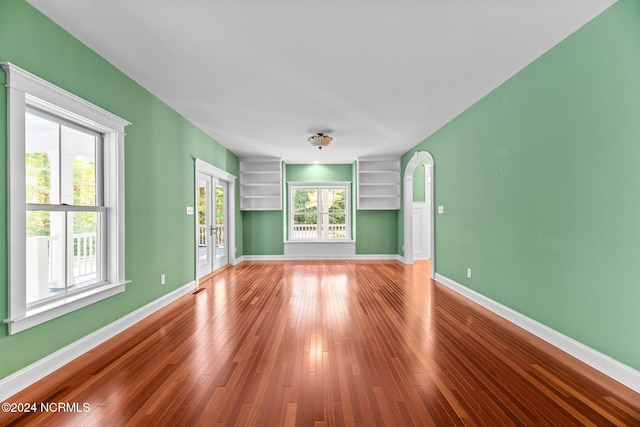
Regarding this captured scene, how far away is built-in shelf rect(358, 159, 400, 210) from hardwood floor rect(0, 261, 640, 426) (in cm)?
427

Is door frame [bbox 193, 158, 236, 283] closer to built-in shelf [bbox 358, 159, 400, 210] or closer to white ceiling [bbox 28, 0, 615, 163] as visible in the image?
white ceiling [bbox 28, 0, 615, 163]

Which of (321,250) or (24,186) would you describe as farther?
(321,250)

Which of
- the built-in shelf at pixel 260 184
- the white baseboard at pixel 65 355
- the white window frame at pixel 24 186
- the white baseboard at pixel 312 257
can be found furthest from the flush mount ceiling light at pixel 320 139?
the white baseboard at pixel 312 257

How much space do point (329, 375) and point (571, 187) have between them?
102 inches

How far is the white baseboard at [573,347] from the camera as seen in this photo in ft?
6.54

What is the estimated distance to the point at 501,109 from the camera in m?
3.35

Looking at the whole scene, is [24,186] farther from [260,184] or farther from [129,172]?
[260,184]

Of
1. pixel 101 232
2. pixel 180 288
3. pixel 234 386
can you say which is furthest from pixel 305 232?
pixel 234 386

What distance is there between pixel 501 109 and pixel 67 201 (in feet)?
15.1

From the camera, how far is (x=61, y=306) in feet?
7.36

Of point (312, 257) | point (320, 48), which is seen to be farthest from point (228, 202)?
point (320, 48)

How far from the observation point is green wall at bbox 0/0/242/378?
1960 mm

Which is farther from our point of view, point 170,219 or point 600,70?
point 170,219

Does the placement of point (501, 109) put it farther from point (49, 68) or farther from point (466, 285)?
Answer: point (49, 68)
